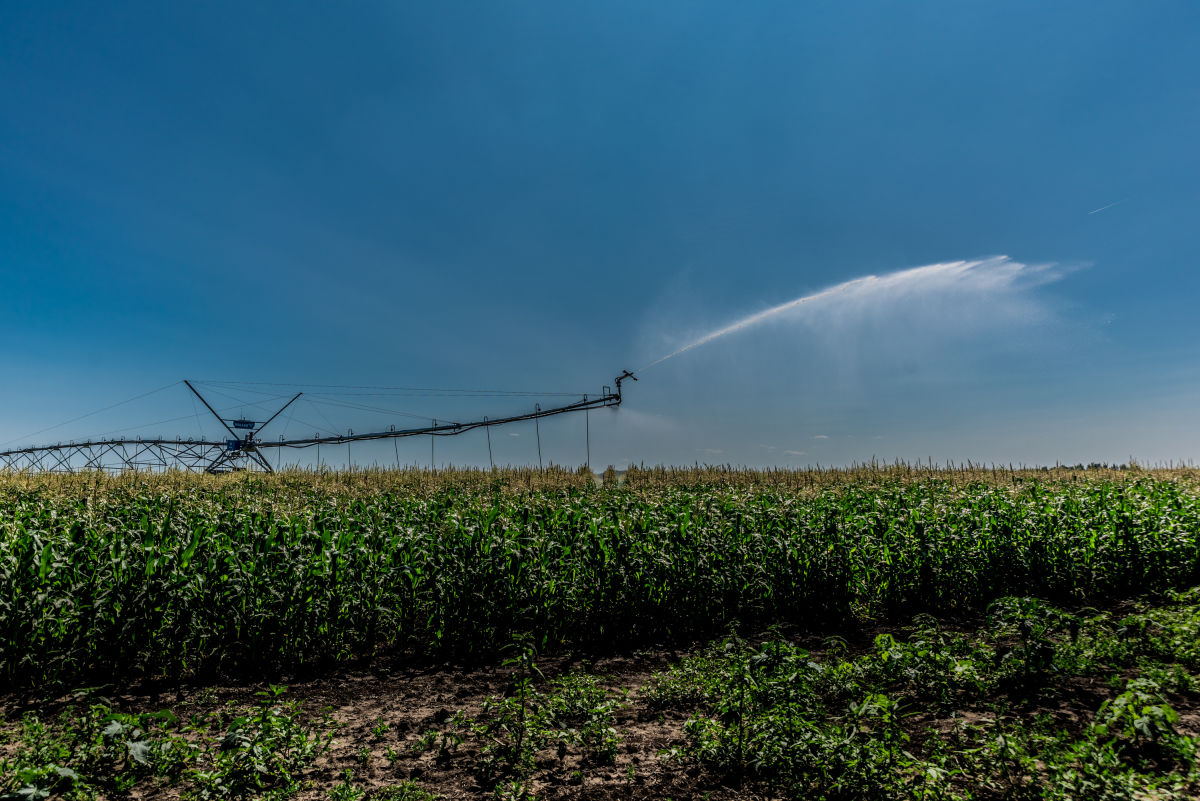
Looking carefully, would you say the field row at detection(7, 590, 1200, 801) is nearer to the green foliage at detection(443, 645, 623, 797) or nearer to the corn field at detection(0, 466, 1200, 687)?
the green foliage at detection(443, 645, 623, 797)

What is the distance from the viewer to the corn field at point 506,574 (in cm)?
614

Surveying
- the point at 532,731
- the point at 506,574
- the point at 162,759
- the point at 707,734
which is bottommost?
the point at 707,734

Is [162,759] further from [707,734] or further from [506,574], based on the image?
[707,734]

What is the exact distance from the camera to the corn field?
6137mm

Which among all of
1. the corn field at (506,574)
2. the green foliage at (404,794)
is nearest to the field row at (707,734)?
the green foliage at (404,794)

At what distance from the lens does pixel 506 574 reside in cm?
712

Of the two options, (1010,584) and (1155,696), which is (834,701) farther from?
(1010,584)

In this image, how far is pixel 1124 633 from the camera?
5.86 meters

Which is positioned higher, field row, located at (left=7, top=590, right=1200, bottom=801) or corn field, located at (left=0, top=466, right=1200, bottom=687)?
corn field, located at (left=0, top=466, right=1200, bottom=687)

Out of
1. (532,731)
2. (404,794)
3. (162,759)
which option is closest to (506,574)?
(532,731)

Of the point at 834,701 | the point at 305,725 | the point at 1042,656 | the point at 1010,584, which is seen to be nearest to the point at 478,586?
the point at 305,725

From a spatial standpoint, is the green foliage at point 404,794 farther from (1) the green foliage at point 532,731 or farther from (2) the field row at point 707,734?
(1) the green foliage at point 532,731

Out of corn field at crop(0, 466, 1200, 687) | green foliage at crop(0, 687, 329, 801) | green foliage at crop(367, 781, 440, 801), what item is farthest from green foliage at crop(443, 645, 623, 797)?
green foliage at crop(0, 687, 329, 801)

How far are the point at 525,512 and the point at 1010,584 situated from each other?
8327 millimetres
